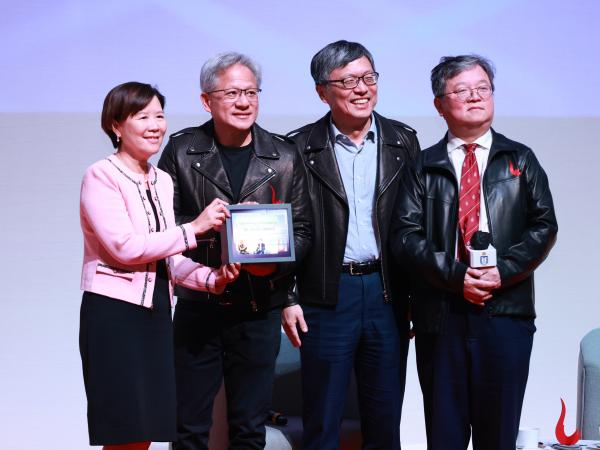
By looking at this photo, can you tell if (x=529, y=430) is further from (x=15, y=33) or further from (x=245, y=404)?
(x=15, y=33)

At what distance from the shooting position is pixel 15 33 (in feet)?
14.8

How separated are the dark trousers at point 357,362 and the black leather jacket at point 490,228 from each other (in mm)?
155

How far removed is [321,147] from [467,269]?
0.70 m

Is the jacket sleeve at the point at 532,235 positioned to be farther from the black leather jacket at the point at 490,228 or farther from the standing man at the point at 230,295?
the standing man at the point at 230,295

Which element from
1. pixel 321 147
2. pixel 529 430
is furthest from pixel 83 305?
pixel 529 430

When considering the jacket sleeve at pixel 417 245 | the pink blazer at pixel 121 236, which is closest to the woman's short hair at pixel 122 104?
the pink blazer at pixel 121 236

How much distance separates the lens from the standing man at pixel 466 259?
319 cm

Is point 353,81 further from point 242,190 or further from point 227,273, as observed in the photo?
point 227,273

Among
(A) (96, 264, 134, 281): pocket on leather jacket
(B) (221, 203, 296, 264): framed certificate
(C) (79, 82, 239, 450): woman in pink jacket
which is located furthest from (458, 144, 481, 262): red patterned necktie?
(A) (96, 264, 134, 281): pocket on leather jacket

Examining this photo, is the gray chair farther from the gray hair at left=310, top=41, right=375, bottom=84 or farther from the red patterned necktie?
the gray hair at left=310, top=41, right=375, bottom=84

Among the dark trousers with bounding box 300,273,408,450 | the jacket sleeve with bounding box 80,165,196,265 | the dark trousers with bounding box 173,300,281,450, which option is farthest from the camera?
the dark trousers with bounding box 300,273,408,450

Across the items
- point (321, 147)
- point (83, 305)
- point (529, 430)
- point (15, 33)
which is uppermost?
point (15, 33)

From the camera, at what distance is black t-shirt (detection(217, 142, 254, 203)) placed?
10.9 feet

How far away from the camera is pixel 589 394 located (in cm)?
387
